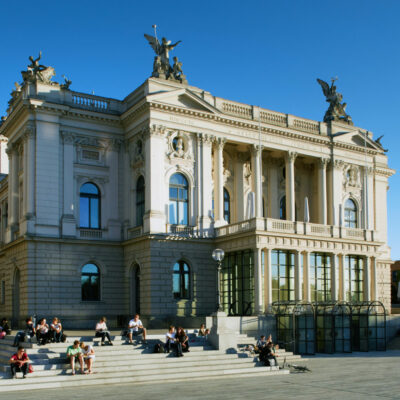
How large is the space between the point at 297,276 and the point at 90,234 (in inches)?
614

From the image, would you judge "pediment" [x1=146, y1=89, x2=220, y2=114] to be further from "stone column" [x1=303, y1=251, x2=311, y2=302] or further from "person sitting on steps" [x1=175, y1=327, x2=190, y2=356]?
"person sitting on steps" [x1=175, y1=327, x2=190, y2=356]

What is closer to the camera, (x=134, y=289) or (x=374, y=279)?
(x=134, y=289)

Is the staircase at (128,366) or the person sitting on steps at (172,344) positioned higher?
the person sitting on steps at (172,344)

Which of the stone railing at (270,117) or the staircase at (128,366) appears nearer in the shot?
the staircase at (128,366)

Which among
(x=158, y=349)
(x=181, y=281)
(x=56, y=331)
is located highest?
(x=181, y=281)

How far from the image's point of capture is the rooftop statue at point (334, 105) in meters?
58.5

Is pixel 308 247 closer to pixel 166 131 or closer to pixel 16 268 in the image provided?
pixel 166 131

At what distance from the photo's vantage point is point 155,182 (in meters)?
45.7

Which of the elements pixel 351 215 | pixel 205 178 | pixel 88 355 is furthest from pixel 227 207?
pixel 88 355

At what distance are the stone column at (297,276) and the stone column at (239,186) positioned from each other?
8940mm

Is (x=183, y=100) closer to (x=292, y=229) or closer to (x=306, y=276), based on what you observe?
(x=292, y=229)

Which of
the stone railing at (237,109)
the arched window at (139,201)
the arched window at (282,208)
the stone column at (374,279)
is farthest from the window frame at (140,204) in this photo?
the stone column at (374,279)

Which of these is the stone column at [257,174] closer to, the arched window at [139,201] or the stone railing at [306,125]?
the stone railing at [306,125]

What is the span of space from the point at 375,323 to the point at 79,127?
1004 inches
